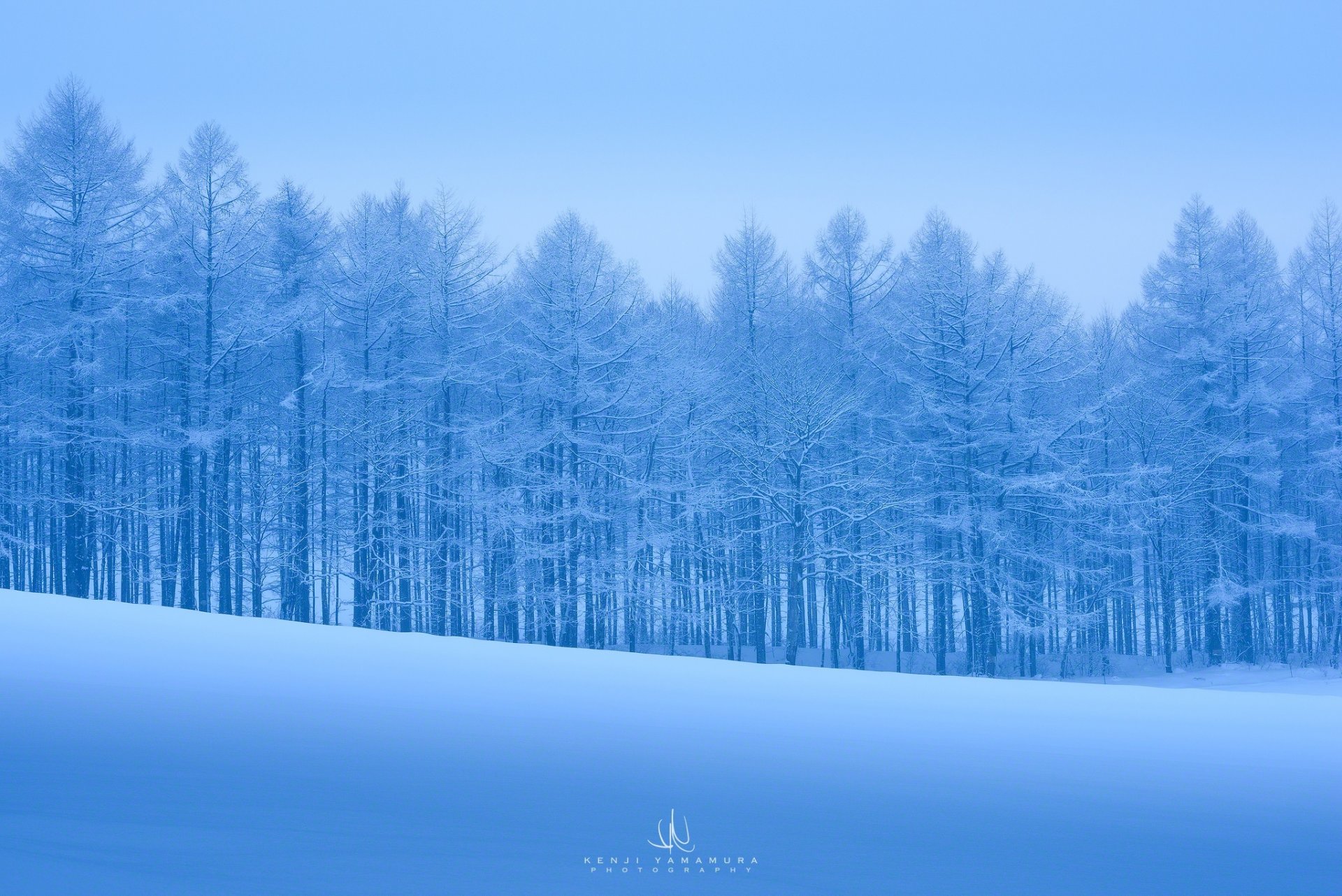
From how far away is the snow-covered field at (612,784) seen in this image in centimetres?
334

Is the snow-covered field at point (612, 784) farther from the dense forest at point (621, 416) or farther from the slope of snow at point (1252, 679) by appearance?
the slope of snow at point (1252, 679)

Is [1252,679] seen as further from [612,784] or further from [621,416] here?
[612,784]

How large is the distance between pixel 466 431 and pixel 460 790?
1815cm

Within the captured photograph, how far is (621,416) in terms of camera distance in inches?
871

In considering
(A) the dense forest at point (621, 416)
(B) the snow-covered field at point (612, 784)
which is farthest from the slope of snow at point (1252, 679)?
(B) the snow-covered field at point (612, 784)

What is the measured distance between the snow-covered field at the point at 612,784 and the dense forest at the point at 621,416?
14.9 meters

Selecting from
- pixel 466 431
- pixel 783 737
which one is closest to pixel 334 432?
pixel 466 431

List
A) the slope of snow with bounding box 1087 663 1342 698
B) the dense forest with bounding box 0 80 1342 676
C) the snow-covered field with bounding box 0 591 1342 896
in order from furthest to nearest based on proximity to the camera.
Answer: the dense forest with bounding box 0 80 1342 676
the slope of snow with bounding box 1087 663 1342 698
the snow-covered field with bounding box 0 591 1342 896

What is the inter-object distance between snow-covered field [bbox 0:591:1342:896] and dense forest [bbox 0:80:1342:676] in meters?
14.9

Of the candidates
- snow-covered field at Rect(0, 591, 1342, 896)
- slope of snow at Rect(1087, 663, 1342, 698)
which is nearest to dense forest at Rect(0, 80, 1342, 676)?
slope of snow at Rect(1087, 663, 1342, 698)

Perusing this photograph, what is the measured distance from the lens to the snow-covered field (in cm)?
334

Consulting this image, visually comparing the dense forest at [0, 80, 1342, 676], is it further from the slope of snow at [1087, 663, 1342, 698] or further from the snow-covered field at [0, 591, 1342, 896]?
the snow-covered field at [0, 591, 1342, 896]

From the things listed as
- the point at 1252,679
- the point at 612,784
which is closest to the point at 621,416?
the point at 1252,679

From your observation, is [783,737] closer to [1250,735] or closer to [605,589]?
[1250,735]
